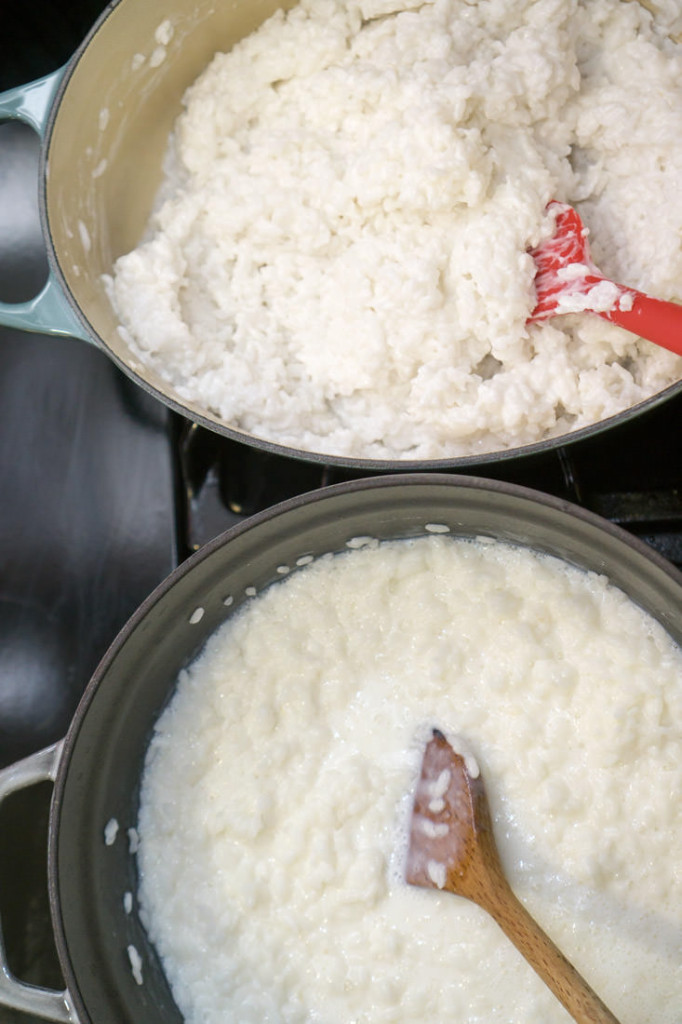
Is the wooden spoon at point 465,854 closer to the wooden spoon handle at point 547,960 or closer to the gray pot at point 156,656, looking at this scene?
the wooden spoon handle at point 547,960

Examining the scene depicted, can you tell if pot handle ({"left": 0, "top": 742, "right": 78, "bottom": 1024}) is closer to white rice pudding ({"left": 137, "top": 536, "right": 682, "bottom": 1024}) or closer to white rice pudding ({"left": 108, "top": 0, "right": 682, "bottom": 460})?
white rice pudding ({"left": 137, "top": 536, "right": 682, "bottom": 1024})

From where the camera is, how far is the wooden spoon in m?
1.28

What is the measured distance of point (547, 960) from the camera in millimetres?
1269

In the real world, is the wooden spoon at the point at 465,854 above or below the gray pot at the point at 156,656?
below

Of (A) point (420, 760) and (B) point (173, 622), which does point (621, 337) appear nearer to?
(A) point (420, 760)

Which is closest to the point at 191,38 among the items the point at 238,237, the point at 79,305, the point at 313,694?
the point at 238,237

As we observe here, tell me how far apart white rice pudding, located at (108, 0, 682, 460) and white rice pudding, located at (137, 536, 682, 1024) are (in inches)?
11.2

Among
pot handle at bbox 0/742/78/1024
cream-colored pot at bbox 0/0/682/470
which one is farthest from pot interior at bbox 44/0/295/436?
pot handle at bbox 0/742/78/1024

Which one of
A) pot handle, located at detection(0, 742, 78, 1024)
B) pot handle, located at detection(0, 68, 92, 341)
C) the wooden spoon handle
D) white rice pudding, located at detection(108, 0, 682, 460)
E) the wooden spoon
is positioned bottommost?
the wooden spoon handle

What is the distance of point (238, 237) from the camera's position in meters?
1.72

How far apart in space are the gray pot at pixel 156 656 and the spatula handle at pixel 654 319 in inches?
13.1

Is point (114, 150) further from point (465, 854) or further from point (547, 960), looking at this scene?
point (547, 960)

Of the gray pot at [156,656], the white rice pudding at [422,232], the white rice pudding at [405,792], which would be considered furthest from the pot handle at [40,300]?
the white rice pudding at [405,792]

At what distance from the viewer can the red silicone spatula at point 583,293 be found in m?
1.47
